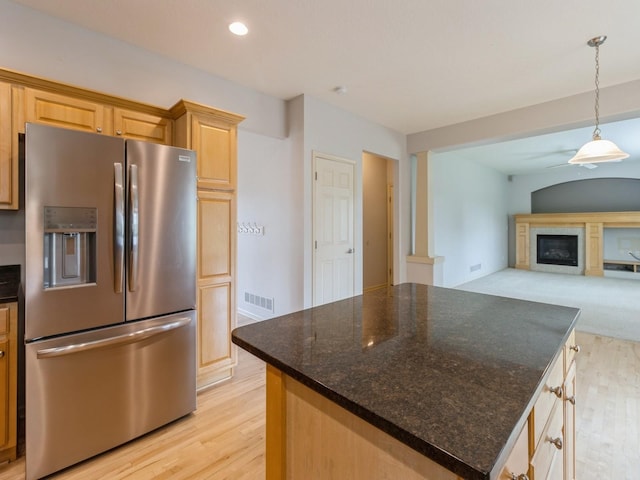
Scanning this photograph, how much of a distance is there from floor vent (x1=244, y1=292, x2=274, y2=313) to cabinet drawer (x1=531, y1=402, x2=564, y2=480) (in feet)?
10.6

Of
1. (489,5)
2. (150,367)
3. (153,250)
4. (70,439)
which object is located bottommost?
(70,439)

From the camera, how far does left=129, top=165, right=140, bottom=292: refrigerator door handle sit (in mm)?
1877

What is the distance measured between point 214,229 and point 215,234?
0.14 feet

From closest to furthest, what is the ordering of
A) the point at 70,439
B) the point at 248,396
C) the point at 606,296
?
the point at 70,439 → the point at 248,396 → the point at 606,296

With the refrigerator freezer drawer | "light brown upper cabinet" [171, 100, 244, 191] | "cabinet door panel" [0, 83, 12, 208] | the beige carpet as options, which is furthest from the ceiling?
the beige carpet

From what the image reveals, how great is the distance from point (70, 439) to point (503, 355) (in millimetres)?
2168

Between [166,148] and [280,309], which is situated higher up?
[166,148]

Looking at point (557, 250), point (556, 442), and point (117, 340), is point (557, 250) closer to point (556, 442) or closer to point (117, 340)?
point (556, 442)

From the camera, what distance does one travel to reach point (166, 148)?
2.04m

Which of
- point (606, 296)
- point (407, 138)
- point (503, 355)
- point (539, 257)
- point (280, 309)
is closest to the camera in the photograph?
point (503, 355)

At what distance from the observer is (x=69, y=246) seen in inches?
68.3

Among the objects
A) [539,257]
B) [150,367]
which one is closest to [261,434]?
[150,367]

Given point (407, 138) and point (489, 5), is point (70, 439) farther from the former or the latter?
point (407, 138)

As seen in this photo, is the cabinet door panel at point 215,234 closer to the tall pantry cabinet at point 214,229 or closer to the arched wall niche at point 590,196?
the tall pantry cabinet at point 214,229
